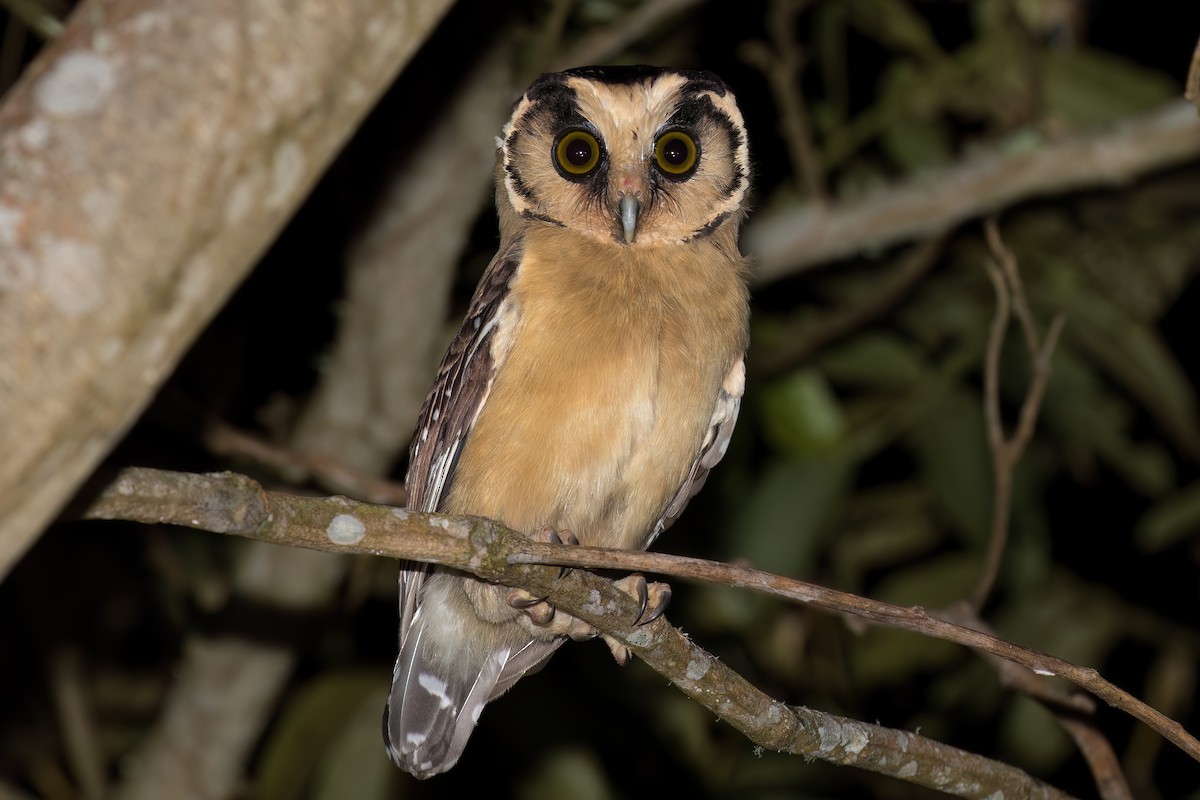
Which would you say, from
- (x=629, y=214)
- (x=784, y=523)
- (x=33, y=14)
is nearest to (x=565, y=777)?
(x=784, y=523)

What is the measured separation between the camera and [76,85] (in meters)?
1.63

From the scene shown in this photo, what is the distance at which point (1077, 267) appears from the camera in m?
4.83

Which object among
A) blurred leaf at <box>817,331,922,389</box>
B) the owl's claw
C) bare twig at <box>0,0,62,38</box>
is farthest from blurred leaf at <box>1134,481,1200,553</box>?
bare twig at <box>0,0,62,38</box>

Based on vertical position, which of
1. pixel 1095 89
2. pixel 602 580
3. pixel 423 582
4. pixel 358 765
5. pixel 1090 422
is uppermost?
pixel 1095 89

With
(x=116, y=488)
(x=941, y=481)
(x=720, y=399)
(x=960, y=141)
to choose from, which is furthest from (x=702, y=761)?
(x=116, y=488)

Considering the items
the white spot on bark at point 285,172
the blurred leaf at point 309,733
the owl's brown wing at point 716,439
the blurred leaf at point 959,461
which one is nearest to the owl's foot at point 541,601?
the owl's brown wing at point 716,439

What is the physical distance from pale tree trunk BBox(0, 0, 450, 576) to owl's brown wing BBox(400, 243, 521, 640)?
1.30 meters

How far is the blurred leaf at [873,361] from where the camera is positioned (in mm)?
4977

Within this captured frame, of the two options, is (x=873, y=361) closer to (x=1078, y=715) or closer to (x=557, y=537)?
(x=1078, y=715)

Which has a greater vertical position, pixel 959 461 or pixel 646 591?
pixel 959 461

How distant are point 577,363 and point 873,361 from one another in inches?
90.9

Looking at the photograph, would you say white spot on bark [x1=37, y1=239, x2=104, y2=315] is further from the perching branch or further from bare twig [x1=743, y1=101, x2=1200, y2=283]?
→ bare twig [x1=743, y1=101, x2=1200, y2=283]

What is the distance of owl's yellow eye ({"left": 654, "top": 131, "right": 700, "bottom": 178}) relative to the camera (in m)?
3.34

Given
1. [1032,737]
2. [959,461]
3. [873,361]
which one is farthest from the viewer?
[873,361]
